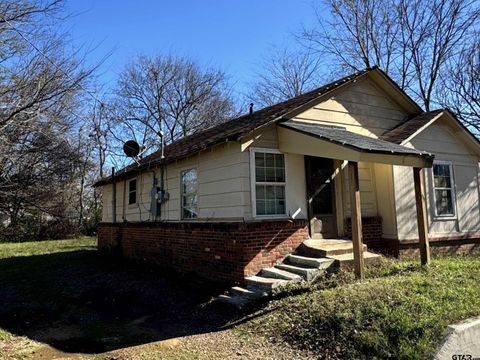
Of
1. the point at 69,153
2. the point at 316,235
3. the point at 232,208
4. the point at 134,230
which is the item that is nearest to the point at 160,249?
the point at 134,230

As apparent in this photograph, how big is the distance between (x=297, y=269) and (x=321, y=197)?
7.88ft

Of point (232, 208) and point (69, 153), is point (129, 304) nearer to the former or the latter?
point (232, 208)

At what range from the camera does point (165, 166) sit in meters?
12.3

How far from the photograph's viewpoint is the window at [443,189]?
37.2 feet

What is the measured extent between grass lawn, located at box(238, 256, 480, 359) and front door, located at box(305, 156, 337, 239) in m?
2.18

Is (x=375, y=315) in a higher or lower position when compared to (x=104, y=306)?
higher

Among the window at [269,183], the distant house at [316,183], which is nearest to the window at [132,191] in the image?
the distant house at [316,183]

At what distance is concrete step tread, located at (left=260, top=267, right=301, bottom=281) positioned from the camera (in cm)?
796

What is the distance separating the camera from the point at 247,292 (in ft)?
25.9

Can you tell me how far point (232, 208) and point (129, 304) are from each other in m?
3.02

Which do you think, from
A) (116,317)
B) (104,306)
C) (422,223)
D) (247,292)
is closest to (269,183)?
(247,292)

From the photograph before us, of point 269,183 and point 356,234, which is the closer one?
point 356,234

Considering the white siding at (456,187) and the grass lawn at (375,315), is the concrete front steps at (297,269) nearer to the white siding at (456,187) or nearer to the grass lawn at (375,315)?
the grass lawn at (375,315)

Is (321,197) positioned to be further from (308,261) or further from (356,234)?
(356,234)
